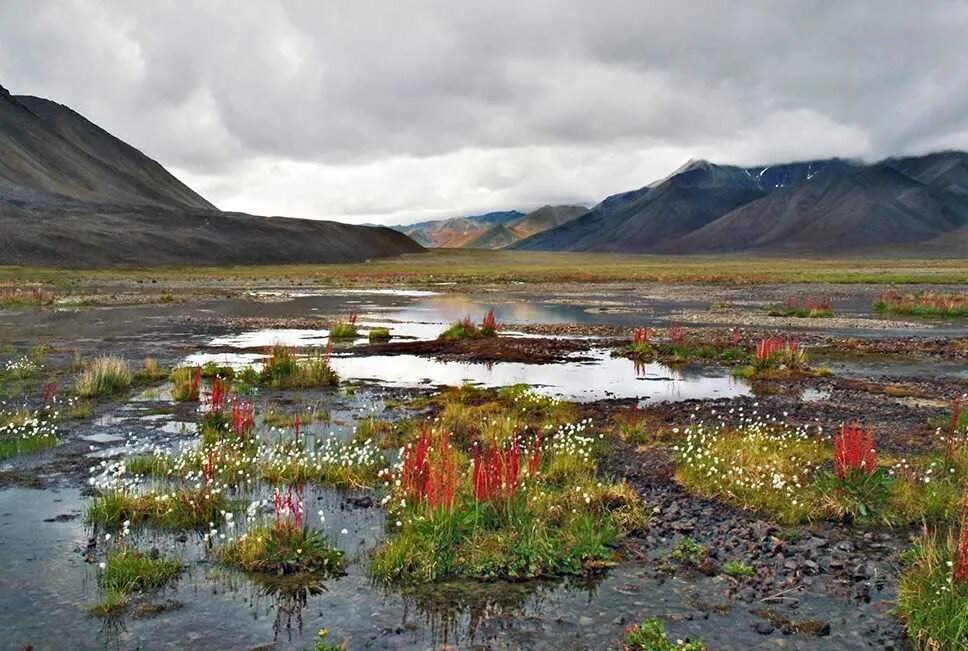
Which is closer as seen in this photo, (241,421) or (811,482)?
(811,482)

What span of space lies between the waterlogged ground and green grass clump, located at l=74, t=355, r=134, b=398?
76 centimetres

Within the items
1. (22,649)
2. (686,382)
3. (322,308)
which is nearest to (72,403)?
(22,649)

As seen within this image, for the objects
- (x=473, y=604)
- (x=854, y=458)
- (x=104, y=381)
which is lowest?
(x=473, y=604)

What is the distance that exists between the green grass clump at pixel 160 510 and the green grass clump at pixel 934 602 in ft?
31.6

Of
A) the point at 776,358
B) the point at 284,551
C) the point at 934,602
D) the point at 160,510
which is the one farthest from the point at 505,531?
the point at 776,358

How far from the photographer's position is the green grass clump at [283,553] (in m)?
10.3

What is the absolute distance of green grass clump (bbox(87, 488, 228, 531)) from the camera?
11867 mm

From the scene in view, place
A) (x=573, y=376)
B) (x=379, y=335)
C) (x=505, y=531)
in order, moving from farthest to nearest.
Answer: (x=379, y=335)
(x=573, y=376)
(x=505, y=531)

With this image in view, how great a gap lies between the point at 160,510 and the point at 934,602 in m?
10.9

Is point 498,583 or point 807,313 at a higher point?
point 807,313

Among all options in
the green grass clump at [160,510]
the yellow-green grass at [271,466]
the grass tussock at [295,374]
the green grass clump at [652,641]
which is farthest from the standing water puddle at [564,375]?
the green grass clump at [652,641]

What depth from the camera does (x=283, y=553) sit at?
10.5 m

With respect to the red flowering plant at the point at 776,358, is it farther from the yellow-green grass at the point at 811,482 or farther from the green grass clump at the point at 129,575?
the green grass clump at the point at 129,575

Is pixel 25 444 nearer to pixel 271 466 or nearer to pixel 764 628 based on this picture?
pixel 271 466
